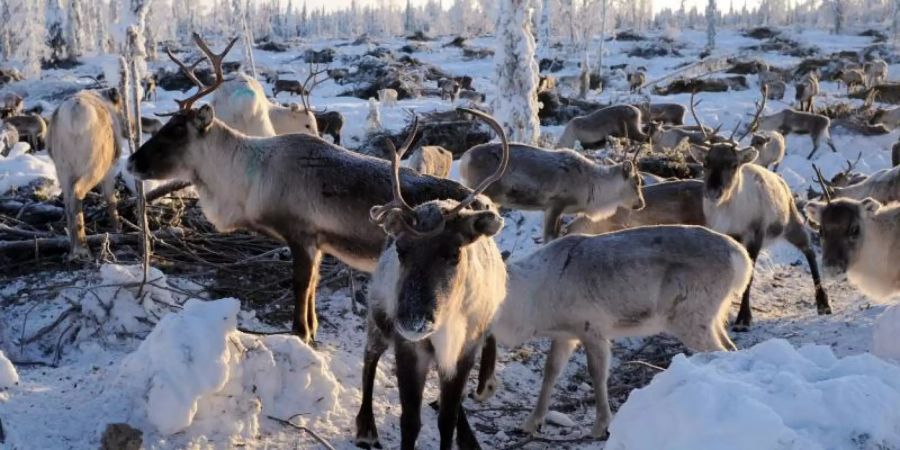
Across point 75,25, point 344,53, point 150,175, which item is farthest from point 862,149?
point 75,25

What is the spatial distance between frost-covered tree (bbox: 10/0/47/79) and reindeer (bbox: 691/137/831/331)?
45798mm

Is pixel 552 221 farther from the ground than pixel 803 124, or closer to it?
closer to it

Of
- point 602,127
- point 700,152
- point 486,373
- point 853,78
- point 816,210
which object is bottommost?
point 486,373

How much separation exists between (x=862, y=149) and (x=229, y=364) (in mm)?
19711

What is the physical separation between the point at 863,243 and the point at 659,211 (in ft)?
8.29

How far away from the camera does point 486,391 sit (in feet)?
18.0

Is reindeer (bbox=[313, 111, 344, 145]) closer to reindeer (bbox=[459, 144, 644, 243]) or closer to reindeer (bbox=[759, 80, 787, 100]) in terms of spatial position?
reindeer (bbox=[459, 144, 644, 243])

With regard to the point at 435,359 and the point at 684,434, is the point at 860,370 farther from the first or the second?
the point at 435,359

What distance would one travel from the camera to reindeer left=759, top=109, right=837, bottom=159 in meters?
19.7

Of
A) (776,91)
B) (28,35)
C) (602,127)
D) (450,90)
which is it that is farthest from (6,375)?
(28,35)

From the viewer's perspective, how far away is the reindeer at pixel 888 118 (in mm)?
22250

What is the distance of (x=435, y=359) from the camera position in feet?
13.2

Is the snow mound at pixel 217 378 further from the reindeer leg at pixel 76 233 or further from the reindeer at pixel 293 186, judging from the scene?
the reindeer leg at pixel 76 233

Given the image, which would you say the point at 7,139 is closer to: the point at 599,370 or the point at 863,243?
the point at 599,370
